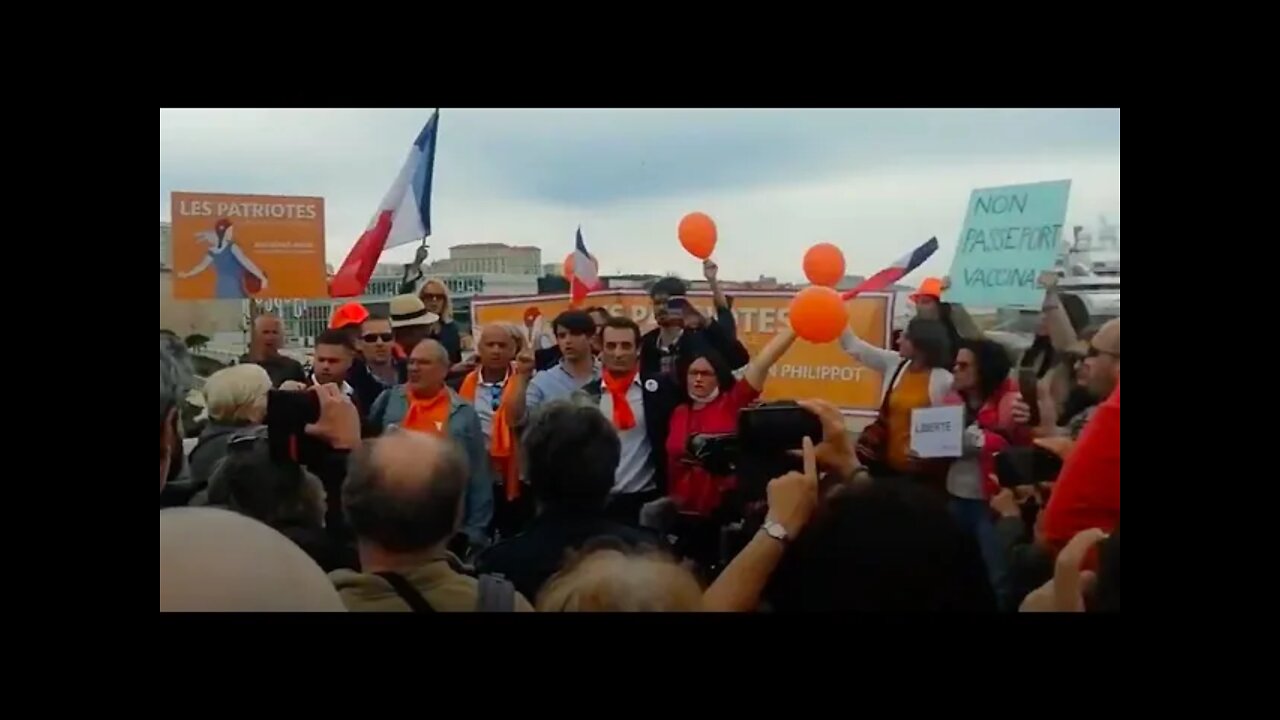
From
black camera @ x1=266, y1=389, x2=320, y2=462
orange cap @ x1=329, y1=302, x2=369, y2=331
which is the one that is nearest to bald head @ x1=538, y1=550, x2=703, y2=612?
black camera @ x1=266, y1=389, x2=320, y2=462

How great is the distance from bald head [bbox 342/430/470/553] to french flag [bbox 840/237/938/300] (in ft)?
4.96

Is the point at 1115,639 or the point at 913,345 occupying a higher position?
the point at 913,345

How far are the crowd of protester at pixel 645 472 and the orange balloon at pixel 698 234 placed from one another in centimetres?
10

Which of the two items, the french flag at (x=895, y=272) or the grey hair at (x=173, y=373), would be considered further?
the grey hair at (x=173, y=373)

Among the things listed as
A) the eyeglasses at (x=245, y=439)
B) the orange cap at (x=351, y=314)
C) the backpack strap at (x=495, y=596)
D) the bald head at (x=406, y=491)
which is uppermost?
the orange cap at (x=351, y=314)

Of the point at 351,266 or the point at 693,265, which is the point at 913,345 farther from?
the point at 351,266

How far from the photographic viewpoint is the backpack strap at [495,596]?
5023 millimetres

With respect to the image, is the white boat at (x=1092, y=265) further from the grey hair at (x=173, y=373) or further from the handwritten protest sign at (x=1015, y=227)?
the grey hair at (x=173, y=373)

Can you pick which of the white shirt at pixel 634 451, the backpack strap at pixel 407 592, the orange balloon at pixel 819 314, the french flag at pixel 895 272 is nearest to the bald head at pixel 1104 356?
the french flag at pixel 895 272

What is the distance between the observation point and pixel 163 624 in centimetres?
520

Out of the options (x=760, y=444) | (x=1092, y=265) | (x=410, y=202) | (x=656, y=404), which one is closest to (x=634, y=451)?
(x=656, y=404)

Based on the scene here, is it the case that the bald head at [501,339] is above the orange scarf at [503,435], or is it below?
above

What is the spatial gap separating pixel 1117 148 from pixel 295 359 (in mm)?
2986
